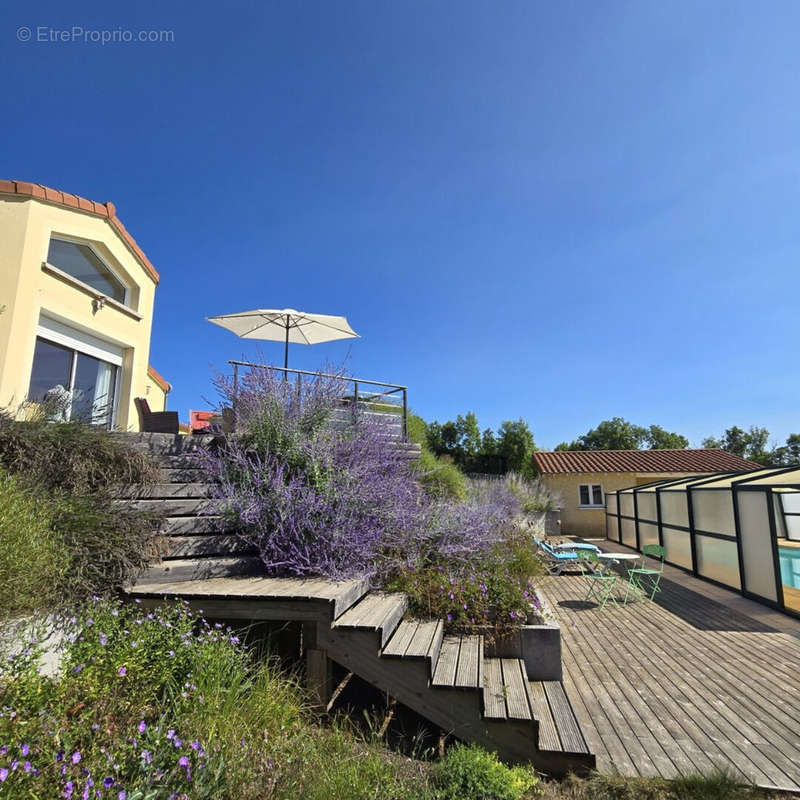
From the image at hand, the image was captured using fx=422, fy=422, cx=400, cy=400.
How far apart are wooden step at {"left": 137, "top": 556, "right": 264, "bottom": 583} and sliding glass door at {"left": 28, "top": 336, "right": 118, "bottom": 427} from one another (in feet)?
13.7

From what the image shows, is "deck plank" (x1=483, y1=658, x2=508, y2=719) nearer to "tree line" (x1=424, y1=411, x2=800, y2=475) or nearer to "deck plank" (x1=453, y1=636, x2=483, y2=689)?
"deck plank" (x1=453, y1=636, x2=483, y2=689)

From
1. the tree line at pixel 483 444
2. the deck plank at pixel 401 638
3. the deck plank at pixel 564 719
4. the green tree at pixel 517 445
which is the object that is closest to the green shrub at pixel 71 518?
the deck plank at pixel 401 638

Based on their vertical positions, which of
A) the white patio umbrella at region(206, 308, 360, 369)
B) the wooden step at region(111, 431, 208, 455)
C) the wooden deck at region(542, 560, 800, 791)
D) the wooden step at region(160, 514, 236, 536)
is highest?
the white patio umbrella at region(206, 308, 360, 369)

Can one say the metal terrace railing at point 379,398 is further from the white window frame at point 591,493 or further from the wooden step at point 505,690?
the white window frame at point 591,493

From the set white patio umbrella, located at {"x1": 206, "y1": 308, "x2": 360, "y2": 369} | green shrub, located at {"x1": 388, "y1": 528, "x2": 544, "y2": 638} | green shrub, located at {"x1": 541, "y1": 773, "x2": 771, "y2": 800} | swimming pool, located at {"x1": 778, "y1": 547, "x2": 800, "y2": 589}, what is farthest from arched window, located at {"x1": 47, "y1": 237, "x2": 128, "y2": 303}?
swimming pool, located at {"x1": 778, "y1": 547, "x2": 800, "y2": 589}

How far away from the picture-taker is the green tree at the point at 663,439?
134 feet

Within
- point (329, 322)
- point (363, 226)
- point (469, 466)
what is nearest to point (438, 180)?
point (363, 226)

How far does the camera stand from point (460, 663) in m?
3.28

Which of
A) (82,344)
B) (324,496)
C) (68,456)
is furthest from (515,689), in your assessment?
(82,344)

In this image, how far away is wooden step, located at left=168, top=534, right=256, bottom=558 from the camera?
4.07 meters

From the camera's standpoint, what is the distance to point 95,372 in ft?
28.6

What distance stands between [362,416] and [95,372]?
248 inches

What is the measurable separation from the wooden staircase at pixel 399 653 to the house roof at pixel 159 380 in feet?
33.8

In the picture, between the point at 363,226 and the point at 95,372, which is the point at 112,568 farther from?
the point at 363,226
